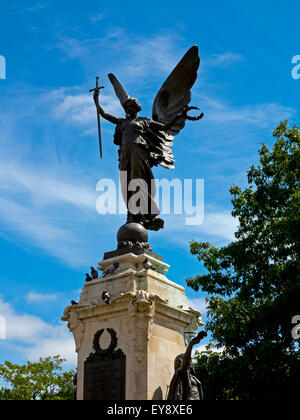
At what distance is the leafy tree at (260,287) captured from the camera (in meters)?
19.6

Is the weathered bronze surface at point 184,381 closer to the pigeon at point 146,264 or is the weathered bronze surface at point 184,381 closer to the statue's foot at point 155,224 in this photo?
the pigeon at point 146,264

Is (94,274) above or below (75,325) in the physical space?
above

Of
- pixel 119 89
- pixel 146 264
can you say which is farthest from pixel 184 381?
pixel 119 89

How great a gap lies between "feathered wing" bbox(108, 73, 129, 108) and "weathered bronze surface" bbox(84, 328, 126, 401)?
19.9 feet

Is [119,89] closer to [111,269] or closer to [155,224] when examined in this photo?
[155,224]

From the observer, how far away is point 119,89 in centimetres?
1491

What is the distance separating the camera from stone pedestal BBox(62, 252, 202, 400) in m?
10.7

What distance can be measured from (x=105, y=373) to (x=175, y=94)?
691cm

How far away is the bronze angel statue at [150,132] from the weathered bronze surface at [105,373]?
305cm

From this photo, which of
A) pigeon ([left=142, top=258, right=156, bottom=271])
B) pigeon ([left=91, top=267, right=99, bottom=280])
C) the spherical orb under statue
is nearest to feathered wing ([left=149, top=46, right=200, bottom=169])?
the spherical orb under statue

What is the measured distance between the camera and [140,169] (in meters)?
13.2

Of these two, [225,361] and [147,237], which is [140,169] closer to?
[147,237]
